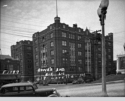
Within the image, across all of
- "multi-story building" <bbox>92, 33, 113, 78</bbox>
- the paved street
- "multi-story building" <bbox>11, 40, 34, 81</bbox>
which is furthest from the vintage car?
"multi-story building" <bbox>92, 33, 113, 78</bbox>

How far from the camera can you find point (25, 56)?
6816 mm

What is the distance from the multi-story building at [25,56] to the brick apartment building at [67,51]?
0.25m

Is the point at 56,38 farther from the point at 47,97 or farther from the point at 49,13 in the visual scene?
the point at 47,97

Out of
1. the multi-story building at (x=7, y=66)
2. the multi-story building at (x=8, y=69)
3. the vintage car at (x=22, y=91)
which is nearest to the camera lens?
the vintage car at (x=22, y=91)

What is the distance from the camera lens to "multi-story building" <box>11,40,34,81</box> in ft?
21.3

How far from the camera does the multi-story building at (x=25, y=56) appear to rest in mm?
6492

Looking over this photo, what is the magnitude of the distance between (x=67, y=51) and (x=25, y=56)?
7.33 feet

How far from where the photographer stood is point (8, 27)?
6.51 m

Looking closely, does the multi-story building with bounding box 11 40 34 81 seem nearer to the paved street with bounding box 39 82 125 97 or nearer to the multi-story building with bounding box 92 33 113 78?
the paved street with bounding box 39 82 125 97

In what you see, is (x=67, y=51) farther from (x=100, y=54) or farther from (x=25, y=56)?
(x=25, y=56)

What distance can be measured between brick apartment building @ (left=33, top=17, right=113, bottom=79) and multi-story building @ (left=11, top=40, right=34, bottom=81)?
9.7 inches

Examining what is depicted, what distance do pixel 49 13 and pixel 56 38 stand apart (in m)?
1.32

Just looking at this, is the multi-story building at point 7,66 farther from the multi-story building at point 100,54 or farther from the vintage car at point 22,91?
the multi-story building at point 100,54

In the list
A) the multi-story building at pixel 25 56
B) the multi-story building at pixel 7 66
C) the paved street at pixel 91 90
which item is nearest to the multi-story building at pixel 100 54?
the paved street at pixel 91 90
